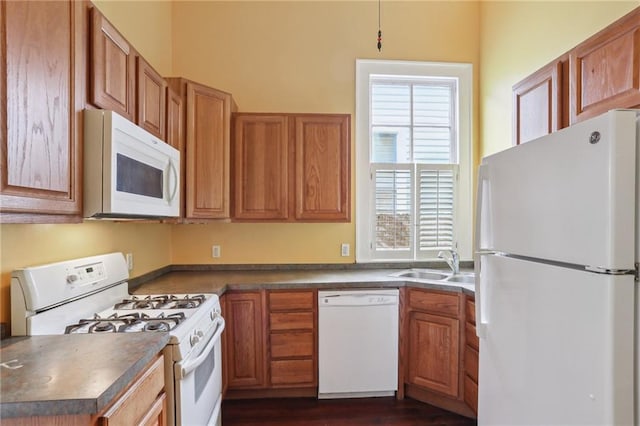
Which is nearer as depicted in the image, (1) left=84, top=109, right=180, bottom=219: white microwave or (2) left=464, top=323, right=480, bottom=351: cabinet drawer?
(1) left=84, top=109, right=180, bottom=219: white microwave

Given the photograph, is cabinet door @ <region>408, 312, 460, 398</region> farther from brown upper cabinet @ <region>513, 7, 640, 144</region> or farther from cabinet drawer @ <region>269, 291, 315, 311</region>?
brown upper cabinet @ <region>513, 7, 640, 144</region>

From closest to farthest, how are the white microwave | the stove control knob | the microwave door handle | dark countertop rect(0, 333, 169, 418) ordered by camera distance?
dark countertop rect(0, 333, 169, 418), the white microwave, the stove control knob, the microwave door handle

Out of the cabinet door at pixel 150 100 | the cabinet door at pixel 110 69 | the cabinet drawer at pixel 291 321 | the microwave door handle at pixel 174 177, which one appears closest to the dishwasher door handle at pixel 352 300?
the cabinet drawer at pixel 291 321

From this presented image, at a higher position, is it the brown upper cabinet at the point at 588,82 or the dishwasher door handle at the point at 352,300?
the brown upper cabinet at the point at 588,82

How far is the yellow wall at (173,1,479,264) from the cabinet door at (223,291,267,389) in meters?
0.59

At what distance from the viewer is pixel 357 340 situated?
2326 millimetres

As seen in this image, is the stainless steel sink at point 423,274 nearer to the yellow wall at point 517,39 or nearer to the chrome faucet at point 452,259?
the chrome faucet at point 452,259

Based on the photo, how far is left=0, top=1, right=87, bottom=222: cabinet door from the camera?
89 centimetres

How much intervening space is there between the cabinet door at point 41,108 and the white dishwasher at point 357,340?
1685mm

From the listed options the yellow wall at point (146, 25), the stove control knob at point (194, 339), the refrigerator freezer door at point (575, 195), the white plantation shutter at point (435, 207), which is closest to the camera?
the refrigerator freezer door at point (575, 195)

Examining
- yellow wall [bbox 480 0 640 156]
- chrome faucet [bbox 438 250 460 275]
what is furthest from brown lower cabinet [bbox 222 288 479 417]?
yellow wall [bbox 480 0 640 156]

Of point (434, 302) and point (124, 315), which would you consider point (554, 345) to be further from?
point (124, 315)

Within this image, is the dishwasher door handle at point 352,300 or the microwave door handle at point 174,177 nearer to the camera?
the microwave door handle at point 174,177

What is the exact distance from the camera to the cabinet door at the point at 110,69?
125 centimetres
